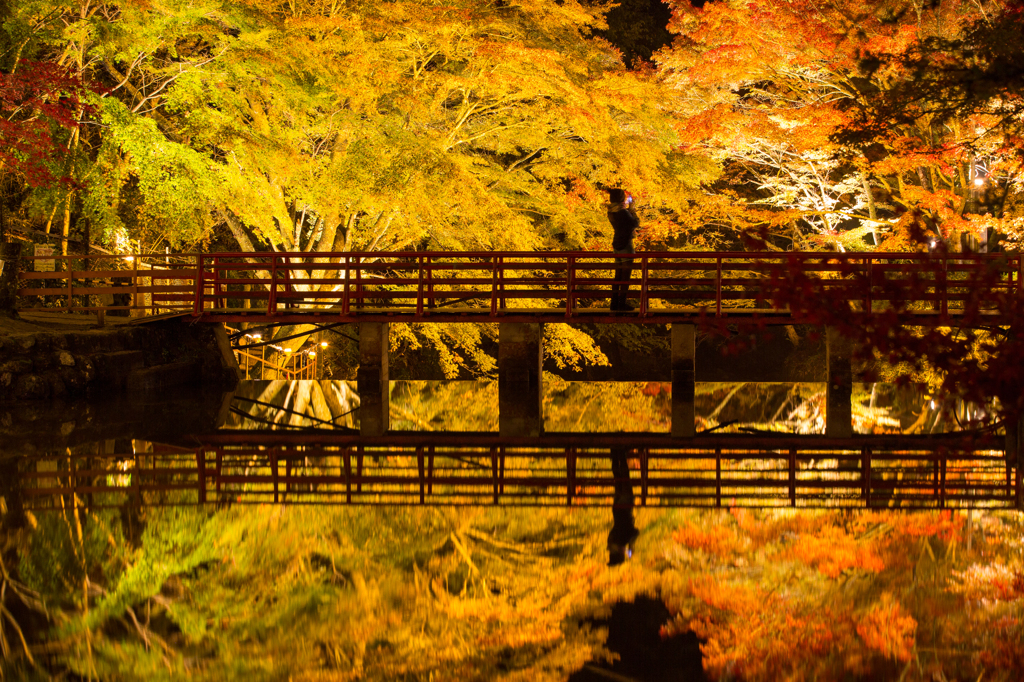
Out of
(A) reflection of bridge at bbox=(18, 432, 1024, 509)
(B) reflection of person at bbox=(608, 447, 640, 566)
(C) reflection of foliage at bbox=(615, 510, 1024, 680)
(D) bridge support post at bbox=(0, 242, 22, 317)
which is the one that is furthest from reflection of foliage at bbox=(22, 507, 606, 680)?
(D) bridge support post at bbox=(0, 242, 22, 317)

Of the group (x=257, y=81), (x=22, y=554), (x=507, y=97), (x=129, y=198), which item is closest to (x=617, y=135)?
(x=507, y=97)

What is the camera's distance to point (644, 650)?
205 inches

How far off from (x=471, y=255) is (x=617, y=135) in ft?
14.4

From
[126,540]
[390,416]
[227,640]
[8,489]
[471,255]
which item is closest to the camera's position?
[227,640]

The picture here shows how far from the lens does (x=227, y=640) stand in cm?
529

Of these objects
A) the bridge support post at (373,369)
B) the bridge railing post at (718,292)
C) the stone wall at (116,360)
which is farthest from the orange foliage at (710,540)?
the stone wall at (116,360)

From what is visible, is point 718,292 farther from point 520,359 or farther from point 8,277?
point 8,277

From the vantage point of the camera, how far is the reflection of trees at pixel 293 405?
46.6 feet

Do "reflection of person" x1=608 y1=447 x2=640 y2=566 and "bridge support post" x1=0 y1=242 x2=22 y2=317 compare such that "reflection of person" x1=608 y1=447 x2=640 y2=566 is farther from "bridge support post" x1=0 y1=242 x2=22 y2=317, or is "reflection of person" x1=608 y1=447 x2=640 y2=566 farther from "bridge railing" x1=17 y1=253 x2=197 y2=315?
"bridge support post" x1=0 y1=242 x2=22 y2=317

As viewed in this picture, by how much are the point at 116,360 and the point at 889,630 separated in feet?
47.7

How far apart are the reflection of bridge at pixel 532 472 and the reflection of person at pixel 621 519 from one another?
11cm

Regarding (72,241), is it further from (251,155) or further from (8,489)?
(8,489)

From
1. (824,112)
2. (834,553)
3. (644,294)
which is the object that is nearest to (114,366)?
(644,294)

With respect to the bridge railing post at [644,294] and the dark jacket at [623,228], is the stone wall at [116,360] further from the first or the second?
the bridge railing post at [644,294]
